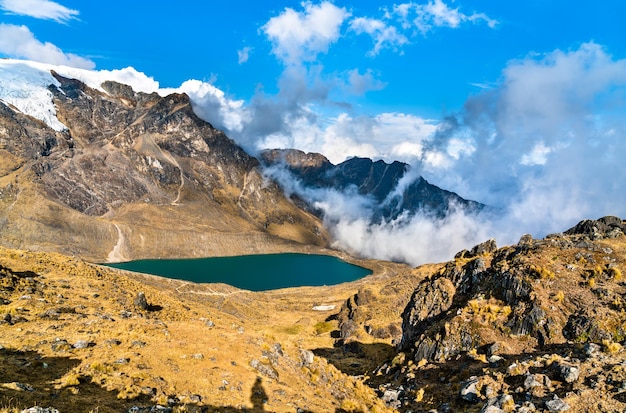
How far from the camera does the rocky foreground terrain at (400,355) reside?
1939 cm

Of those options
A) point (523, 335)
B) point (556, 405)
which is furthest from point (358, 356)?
point (556, 405)

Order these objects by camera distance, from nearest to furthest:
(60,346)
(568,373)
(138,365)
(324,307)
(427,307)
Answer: (568,373) → (138,365) → (60,346) → (427,307) → (324,307)

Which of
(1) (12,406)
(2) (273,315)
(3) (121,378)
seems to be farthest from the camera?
(2) (273,315)

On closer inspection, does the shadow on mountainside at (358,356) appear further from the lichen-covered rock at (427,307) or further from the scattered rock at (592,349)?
the scattered rock at (592,349)

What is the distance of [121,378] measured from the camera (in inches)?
774

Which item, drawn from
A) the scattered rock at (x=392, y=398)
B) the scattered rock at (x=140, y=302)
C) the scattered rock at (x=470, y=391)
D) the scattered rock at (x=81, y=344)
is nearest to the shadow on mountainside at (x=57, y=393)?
the scattered rock at (x=81, y=344)

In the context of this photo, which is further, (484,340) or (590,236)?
(590,236)

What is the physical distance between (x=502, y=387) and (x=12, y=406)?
84.1ft

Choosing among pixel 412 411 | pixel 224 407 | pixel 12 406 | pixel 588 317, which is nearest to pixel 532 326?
pixel 588 317

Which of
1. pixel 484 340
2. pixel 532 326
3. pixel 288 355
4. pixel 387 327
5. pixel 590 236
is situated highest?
pixel 590 236

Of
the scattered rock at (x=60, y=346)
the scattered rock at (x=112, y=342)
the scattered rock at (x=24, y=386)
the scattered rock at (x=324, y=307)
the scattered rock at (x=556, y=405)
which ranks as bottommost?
the scattered rock at (x=324, y=307)

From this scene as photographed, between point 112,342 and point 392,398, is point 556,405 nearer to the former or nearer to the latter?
point 392,398

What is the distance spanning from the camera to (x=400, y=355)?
39250 mm

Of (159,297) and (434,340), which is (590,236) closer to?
(434,340)
